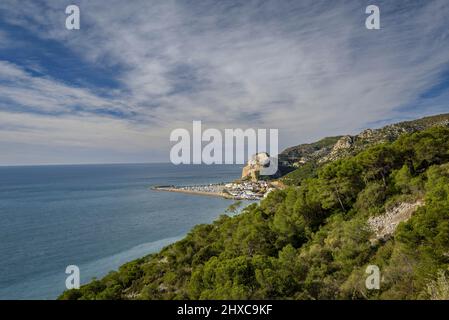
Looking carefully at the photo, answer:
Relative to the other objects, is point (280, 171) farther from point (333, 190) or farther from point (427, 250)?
point (427, 250)

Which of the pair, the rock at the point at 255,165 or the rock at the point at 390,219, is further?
the rock at the point at 255,165

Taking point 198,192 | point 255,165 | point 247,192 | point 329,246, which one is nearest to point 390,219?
point 329,246

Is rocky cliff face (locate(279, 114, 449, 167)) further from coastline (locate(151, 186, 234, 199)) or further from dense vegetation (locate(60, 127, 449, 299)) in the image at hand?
dense vegetation (locate(60, 127, 449, 299))

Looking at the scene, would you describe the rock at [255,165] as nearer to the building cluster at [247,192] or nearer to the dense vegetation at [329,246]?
the building cluster at [247,192]

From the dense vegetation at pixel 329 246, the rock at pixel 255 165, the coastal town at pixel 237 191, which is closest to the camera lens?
the dense vegetation at pixel 329 246

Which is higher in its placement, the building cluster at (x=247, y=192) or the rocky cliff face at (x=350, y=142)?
the rocky cliff face at (x=350, y=142)

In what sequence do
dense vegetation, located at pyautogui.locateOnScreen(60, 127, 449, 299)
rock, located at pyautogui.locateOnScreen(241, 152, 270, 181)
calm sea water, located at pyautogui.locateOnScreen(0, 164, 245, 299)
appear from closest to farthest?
1. dense vegetation, located at pyautogui.locateOnScreen(60, 127, 449, 299)
2. calm sea water, located at pyautogui.locateOnScreen(0, 164, 245, 299)
3. rock, located at pyautogui.locateOnScreen(241, 152, 270, 181)

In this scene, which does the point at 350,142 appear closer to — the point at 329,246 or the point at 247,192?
the point at 247,192

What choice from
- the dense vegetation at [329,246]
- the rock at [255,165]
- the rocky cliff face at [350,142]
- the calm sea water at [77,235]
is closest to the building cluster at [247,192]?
the calm sea water at [77,235]

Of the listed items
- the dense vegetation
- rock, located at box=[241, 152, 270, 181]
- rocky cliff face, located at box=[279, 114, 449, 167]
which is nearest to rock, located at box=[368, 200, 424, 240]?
the dense vegetation
